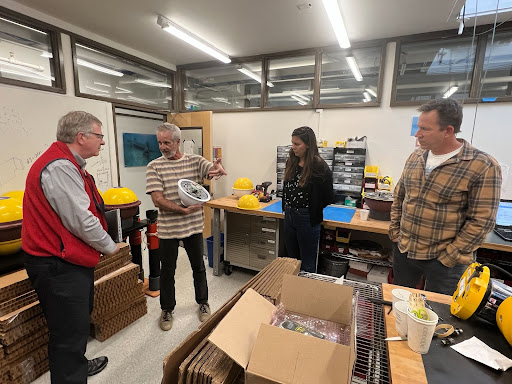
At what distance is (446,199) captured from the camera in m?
1.41

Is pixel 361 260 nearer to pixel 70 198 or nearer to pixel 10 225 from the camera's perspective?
pixel 70 198

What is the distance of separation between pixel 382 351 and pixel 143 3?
331 cm

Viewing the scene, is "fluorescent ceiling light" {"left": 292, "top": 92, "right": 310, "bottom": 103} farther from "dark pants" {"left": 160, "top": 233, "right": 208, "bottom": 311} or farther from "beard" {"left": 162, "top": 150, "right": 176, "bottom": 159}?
"dark pants" {"left": 160, "top": 233, "right": 208, "bottom": 311}

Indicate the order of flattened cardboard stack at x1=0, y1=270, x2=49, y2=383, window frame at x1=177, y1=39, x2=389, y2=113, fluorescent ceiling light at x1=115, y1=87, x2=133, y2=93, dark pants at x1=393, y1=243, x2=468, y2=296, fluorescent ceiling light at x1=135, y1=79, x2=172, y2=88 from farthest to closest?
fluorescent ceiling light at x1=135, y1=79, x2=172, y2=88
fluorescent ceiling light at x1=115, y1=87, x2=133, y2=93
window frame at x1=177, y1=39, x2=389, y2=113
flattened cardboard stack at x1=0, y1=270, x2=49, y2=383
dark pants at x1=393, y1=243, x2=468, y2=296

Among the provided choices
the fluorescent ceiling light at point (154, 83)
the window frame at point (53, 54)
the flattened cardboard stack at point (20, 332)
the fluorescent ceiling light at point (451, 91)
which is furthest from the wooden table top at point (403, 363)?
the fluorescent ceiling light at point (154, 83)

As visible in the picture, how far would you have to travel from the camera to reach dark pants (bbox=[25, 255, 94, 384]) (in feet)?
4.31

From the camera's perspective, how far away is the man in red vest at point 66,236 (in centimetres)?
123

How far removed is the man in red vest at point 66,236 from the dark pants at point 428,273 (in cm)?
174

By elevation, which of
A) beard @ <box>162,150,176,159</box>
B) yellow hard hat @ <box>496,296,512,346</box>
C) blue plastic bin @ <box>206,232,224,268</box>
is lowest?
blue plastic bin @ <box>206,232,224,268</box>

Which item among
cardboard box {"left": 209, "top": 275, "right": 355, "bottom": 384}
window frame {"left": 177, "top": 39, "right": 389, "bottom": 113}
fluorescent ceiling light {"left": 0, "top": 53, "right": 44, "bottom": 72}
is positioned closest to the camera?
cardboard box {"left": 209, "top": 275, "right": 355, "bottom": 384}

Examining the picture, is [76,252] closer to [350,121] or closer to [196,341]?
[196,341]

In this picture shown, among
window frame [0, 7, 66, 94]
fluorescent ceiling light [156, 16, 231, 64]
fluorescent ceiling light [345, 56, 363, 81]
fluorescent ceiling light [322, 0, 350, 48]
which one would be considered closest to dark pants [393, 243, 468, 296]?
fluorescent ceiling light [322, 0, 350, 48]

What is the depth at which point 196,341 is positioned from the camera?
84cm

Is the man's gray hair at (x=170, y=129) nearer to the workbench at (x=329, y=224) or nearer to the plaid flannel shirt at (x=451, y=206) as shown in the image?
the workbench at (x=329, y=224)
